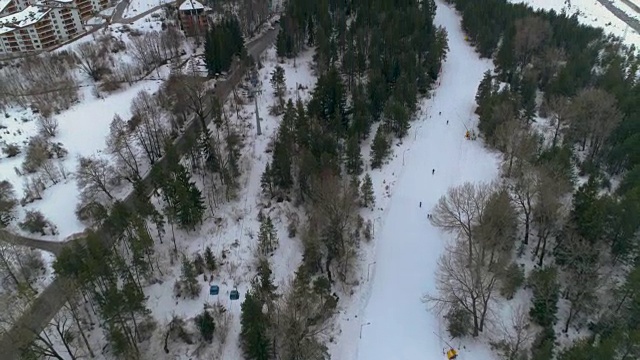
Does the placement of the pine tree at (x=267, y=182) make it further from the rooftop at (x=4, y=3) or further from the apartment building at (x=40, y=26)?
the rooftop at (x=4, y=3)

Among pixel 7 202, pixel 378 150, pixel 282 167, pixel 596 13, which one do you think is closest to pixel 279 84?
pixel 378 150

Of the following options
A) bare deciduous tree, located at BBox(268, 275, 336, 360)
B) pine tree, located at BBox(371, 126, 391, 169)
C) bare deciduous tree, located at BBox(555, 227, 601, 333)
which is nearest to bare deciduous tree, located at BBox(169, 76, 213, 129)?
pine tree, located at BBox(371, 126, 391, 169)

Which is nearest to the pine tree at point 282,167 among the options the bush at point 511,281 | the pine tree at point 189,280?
the pine tree at point 189,280

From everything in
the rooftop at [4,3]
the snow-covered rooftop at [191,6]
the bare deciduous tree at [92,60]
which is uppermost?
the snow-covered rooftop at [191,6]

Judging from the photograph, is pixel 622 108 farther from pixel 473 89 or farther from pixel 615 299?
pixel 615 299

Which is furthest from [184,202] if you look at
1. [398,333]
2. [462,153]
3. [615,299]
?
[615,299]
